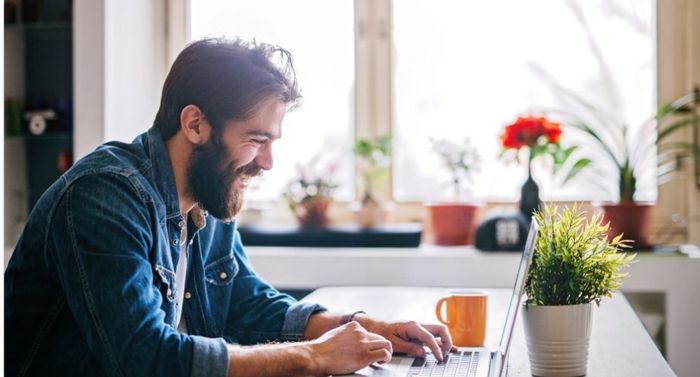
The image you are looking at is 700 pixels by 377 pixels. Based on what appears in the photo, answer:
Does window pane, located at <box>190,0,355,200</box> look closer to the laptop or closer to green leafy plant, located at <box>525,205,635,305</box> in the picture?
the laptop

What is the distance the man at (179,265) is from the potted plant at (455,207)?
143cm

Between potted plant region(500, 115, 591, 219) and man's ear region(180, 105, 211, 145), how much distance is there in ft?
5.26

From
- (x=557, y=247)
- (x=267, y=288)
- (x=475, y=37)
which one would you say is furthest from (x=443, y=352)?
(x=475, y=37)

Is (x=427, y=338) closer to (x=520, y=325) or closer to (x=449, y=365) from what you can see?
(x=449, y=365)

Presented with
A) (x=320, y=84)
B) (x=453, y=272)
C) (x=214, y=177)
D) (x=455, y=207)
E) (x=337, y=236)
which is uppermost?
(x=320, y=84)

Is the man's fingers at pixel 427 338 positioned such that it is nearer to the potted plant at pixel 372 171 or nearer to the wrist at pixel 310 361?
the wrist at pixel 310 361

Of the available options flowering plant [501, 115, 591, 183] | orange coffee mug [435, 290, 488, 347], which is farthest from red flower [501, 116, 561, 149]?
orange coffee mug [435, 290, 488, 347]

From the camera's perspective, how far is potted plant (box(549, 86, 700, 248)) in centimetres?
308

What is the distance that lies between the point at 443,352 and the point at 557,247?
0.29m

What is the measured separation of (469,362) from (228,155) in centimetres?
58

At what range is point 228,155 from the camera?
171 cm

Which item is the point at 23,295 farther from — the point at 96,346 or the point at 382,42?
the point at 382,42

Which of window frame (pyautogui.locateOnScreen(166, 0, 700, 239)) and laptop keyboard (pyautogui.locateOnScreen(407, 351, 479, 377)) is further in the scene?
window frame (pyautogui.locateOnScreen(166, 0, 700, 239))

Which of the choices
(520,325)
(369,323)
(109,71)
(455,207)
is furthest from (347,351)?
(109,71)
